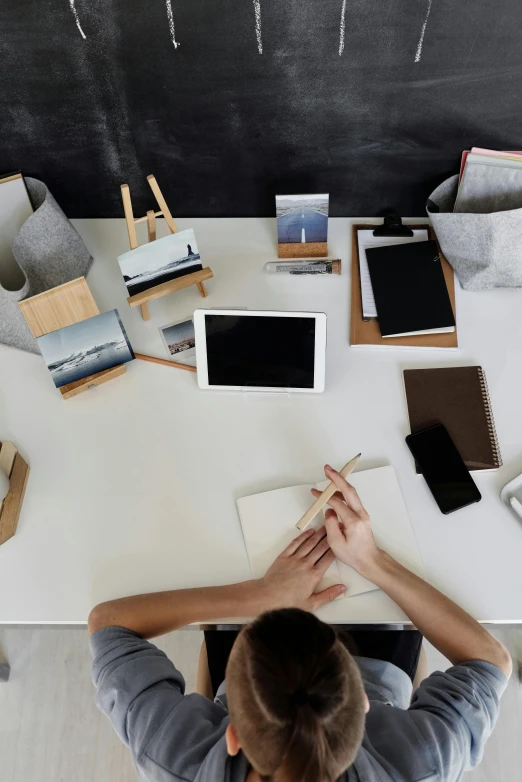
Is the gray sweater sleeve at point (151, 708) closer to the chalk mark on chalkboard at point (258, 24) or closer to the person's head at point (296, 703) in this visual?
the person's head at point (296, 703)

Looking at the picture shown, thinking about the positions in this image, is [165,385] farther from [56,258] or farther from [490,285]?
[490,285]

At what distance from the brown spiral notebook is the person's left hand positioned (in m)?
0.28

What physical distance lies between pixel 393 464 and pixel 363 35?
0.76 metres

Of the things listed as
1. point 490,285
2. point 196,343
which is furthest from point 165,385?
point 490,285

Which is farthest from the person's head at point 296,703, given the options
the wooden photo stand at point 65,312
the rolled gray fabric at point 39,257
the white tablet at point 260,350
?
the rolled gray fabric at point 39,257

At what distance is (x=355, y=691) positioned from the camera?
0.66 metres

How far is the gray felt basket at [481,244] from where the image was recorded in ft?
3.97

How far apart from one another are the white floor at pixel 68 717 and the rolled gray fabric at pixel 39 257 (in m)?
0.68

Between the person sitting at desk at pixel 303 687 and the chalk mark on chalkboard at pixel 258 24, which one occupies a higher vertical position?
the chalk mark on chalkboard at pixel 258 24

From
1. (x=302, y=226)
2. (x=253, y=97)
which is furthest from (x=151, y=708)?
(x=253, y=97)

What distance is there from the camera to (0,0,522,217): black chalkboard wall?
1.13 m

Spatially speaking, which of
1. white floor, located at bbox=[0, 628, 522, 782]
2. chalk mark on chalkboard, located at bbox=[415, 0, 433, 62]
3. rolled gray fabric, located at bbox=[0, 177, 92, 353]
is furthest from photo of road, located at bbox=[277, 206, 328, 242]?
white floor, located at bbox=[0, 628, 522, 782]

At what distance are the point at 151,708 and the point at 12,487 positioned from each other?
0.44 m

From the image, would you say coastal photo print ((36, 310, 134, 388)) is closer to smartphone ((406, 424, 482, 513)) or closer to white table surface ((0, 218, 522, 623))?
white table surface ((0, 218, 522, 623))
